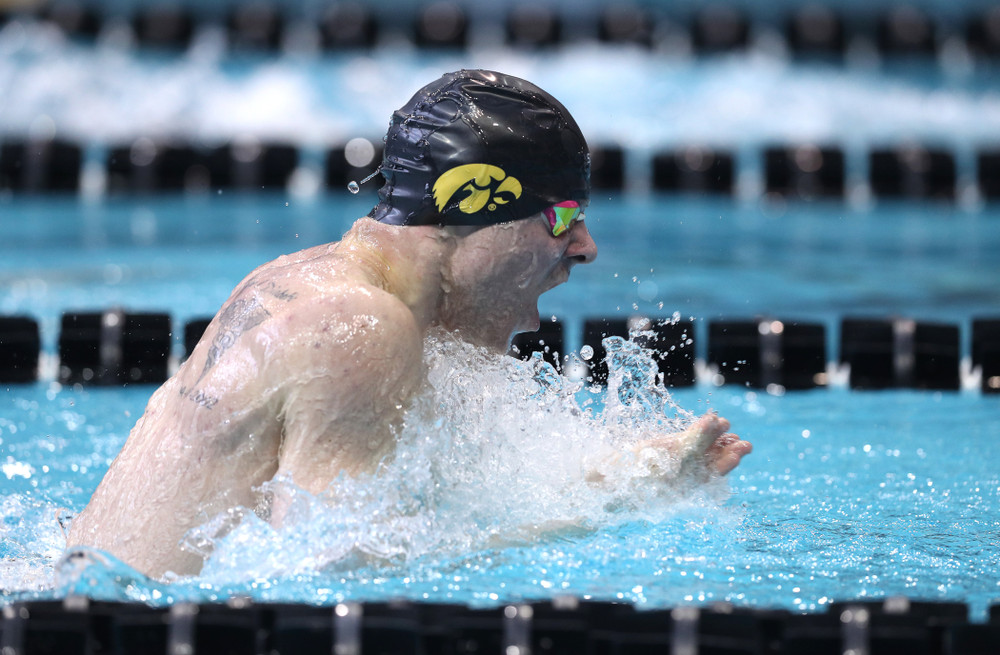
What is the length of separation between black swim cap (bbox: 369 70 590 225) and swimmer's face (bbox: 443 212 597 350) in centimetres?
3

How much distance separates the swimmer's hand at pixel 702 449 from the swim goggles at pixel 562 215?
1.35 ft

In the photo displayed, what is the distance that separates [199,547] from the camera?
2.05 m

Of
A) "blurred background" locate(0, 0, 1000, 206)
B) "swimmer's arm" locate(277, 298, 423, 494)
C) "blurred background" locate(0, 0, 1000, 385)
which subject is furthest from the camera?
"blurred background" locate(0, 0, 1000, 206)

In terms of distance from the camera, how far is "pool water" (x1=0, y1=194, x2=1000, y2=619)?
2.26 metres

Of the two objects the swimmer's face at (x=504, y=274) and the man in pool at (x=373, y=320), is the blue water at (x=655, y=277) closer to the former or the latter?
the man in pool at (x=373, y=320)

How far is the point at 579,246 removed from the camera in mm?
2275

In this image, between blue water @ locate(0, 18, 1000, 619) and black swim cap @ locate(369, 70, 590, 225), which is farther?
blue water @ locate(0, 18, 1000, 619)

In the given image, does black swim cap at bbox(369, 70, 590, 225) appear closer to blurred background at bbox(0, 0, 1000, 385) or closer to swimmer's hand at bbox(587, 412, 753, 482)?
swimmer's hand at bbox(587, 412, 753, 482)

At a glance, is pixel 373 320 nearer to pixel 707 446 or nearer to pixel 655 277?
pixel 707 446

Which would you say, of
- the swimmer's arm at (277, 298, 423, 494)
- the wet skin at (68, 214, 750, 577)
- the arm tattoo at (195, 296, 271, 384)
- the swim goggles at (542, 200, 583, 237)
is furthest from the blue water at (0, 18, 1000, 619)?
the swim goggles at (542, 200, 583, 237)

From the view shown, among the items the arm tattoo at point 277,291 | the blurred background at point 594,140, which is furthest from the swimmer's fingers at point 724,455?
the blurred background at point 594,140

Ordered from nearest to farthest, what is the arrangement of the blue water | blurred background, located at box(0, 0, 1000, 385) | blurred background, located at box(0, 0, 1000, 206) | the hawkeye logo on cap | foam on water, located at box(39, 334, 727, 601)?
1. foam on water, located at box(39, 334, 727, 601)
2. the hawkeye logo on cap
3. the blue water
4. blurred background, located at box(0, 0, 1000, 385)
5. blurred background, located at box(0, 0, 1000, 206)

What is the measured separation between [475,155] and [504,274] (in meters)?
0.20

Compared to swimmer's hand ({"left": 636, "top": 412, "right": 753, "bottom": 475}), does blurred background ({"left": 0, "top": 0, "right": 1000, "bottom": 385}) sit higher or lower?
higher
